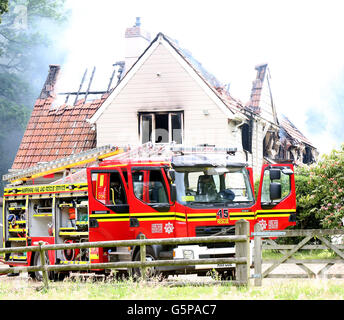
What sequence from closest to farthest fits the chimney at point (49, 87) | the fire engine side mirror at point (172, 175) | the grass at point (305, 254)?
the fire engine side mirror at point (172, 175) → the grass at point (305, 254) → the chimney at point (49, 87)

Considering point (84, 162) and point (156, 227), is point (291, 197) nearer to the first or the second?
point (156, 227)

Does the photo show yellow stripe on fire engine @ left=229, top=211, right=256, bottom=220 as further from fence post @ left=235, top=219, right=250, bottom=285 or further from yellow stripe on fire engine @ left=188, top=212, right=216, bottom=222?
fence post @ left=235, top=219, right=250, bottom=285

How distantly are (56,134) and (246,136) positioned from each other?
8454mm

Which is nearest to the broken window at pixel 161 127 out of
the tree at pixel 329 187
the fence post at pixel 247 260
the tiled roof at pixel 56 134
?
the tiled roof at pixel 56 134

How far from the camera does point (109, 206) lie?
1780 centimetres

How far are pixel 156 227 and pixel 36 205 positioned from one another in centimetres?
518

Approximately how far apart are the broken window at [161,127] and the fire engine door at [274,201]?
12.4 metres

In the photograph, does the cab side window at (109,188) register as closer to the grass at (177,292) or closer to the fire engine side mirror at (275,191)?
the fire engine side mirror at (275,191)

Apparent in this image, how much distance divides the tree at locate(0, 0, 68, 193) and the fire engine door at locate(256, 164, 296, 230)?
133 ft

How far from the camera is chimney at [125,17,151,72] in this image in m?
34.5

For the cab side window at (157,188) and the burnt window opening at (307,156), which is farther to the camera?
the burnt window opening at (307,156)

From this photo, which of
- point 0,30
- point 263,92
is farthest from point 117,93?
point 0,30

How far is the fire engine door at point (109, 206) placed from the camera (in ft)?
57.8
